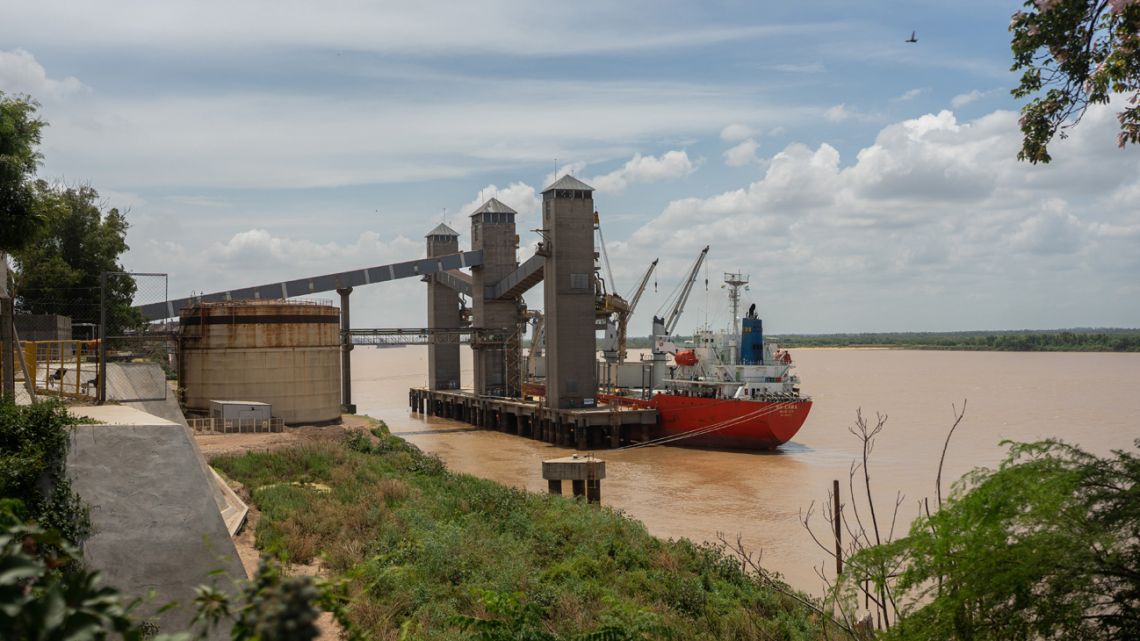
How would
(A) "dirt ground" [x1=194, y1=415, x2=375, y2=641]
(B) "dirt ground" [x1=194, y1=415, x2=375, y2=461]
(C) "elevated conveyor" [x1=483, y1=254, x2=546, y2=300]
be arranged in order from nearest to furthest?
(A) "dirt ground" [x1=194, y1=415, x2=375, y2=641], (B) "dirt ground" [x1=194, y1=415, x2=375, y2=461], (C) "elevated conveyor" [x1=483, y1=254, x2=546, y2=300]

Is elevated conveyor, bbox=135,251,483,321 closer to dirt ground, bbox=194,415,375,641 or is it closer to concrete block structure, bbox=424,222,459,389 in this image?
concrete block structure, bbox=424,222,459,389

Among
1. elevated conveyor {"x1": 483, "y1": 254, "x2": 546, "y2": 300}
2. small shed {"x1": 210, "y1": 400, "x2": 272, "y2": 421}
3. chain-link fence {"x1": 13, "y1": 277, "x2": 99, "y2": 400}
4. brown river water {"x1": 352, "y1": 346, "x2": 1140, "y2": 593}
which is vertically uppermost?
elevated conveyor {"x1": 483, "y1": 254, "x2": 546, "y2": 300}

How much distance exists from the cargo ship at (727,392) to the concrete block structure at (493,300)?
1247cm

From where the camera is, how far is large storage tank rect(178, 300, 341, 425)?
3991 centimetres

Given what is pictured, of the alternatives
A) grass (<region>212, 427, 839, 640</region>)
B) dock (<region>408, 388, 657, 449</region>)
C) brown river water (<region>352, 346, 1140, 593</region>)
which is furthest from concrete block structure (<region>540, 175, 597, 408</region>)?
grass (<region>212, 427, 839, 640</region>)

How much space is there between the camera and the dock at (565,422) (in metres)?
49.9

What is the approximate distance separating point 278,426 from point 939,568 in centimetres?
3239

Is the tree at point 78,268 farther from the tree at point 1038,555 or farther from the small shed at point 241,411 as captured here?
the tree at point 1038,555

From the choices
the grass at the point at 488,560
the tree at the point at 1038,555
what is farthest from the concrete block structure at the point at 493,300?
the tree at the point at 1038,555

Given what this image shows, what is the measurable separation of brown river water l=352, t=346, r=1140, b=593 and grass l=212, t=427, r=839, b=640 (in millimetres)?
2913

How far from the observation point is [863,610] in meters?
18.4

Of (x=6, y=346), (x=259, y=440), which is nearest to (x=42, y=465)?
A: (x=6, y=346)

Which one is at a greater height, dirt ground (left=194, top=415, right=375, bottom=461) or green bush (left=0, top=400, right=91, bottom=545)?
green bush (left=0, top=400, right=91, bottom=545)

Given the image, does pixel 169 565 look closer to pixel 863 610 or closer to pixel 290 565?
pixel 290 565
